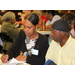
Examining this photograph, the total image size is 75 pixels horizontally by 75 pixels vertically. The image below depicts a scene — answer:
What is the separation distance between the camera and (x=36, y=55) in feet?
6.15

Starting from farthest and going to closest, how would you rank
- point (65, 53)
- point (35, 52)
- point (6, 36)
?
point (6, 36), point (35, 52), point (65, 53)

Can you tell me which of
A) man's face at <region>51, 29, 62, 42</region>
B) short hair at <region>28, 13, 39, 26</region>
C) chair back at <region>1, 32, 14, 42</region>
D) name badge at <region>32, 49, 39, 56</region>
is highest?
short hair at <region>28, 13, 39, 26</region>

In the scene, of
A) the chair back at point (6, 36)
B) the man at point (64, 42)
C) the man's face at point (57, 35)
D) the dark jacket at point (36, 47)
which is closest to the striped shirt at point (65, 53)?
the man at point (64, 42)

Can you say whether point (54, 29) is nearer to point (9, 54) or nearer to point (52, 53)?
point (52, 53)

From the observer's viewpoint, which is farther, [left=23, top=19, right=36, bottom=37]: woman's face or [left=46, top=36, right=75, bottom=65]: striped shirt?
[left=23, top=19, right=36, bottom=37]: woman's face

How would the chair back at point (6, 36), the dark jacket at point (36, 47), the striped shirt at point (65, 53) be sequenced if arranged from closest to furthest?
1. the striped shirt at point (65, 53)
2. the dark jacket at point (36, 47)
3. the chair back at point (6, 36)

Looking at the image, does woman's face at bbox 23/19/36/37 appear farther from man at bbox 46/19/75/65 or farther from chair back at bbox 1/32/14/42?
chair back at bbox 1/32/14/42

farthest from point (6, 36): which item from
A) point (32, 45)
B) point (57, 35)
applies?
point (57, 35)

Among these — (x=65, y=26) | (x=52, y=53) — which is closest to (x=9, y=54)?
(x=52, y=53)

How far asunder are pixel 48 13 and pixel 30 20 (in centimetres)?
248

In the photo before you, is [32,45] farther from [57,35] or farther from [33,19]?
[57,35]

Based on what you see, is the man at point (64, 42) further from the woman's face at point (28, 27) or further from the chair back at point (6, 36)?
the chair back at point (6, 36)

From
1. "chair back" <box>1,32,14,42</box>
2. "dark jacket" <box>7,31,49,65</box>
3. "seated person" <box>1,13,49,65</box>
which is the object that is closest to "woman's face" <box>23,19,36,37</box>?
"seated person" <box>1,13,49,65</box>

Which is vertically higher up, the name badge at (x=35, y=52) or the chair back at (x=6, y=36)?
the chair back at (x=6, y=36)
